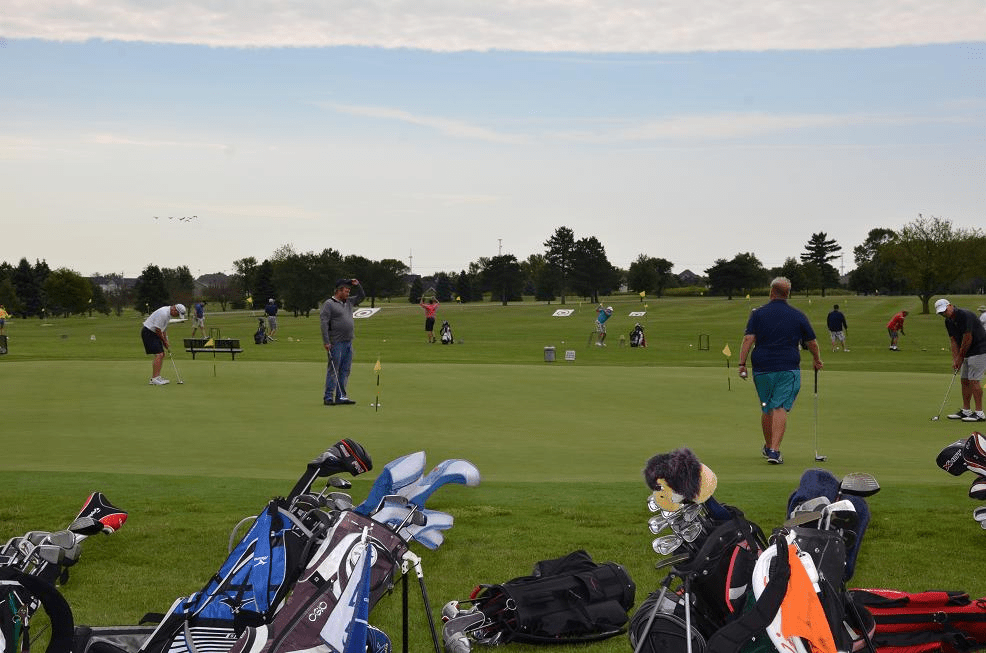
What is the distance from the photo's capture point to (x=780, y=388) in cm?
1052

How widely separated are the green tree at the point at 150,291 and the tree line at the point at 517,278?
125 mm

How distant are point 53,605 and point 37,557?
1523 millimetres

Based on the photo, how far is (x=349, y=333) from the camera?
1648cm

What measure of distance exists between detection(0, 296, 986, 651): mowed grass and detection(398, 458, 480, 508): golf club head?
3.61ft

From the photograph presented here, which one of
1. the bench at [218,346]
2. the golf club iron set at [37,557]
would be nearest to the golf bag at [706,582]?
the golf club iron set at [37,557]

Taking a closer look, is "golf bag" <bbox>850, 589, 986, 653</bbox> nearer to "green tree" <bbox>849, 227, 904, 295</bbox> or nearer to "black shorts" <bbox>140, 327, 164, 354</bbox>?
"black shorts" <bbox>140, 327, 164, 354</bbox>

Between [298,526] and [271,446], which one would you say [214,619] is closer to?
[298,526]

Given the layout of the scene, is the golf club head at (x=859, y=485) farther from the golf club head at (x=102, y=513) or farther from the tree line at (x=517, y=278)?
the tree line at (x=517, y=278)

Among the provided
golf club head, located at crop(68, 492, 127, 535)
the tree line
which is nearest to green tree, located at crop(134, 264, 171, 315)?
the tree line

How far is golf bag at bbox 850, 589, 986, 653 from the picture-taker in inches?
191

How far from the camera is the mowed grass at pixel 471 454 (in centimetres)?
666

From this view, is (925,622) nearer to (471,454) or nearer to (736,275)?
(471,454)

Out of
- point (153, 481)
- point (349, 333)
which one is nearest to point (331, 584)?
point (153, 481)

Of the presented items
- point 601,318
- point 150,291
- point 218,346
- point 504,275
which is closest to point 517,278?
point 504,275
